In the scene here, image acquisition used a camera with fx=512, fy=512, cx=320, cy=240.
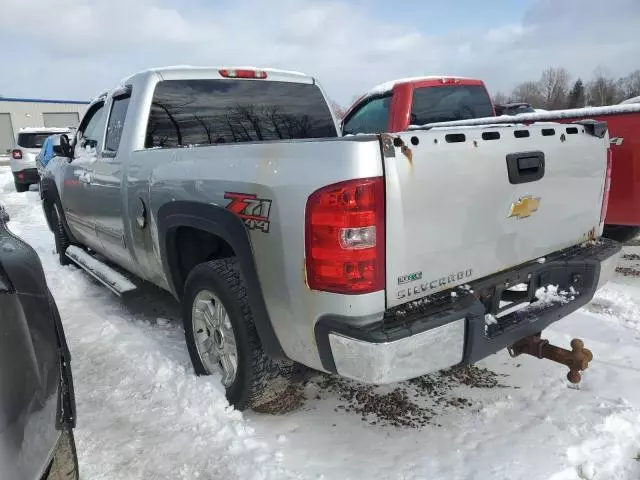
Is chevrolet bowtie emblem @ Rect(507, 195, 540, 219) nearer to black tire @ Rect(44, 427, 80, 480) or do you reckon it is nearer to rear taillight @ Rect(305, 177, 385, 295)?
rear taillight @ Rect(305, 177, 385, 295)

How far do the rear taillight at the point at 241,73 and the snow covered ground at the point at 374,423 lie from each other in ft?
6.92

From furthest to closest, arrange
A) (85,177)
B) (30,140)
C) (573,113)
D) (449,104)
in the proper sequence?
(30,140) → (449,104) → (573,113) → (85,177)

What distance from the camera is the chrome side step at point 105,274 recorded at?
3975 millimetres

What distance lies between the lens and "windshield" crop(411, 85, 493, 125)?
20.8ft

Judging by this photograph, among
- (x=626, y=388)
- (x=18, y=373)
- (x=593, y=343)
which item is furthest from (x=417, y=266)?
(x=593, y=343)

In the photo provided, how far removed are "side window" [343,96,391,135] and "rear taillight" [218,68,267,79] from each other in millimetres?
2411

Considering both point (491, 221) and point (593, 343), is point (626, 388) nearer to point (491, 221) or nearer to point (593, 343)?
point (593, 343)

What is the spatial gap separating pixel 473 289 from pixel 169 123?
8.16 feet

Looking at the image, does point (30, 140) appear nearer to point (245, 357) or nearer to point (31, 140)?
point (31, 140)

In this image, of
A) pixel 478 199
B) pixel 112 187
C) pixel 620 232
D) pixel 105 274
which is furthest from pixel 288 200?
pixel 620 232

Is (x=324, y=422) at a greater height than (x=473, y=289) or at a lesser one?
lesser

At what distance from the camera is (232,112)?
399cm

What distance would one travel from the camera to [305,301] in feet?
7.19

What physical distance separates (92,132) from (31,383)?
370 cm
